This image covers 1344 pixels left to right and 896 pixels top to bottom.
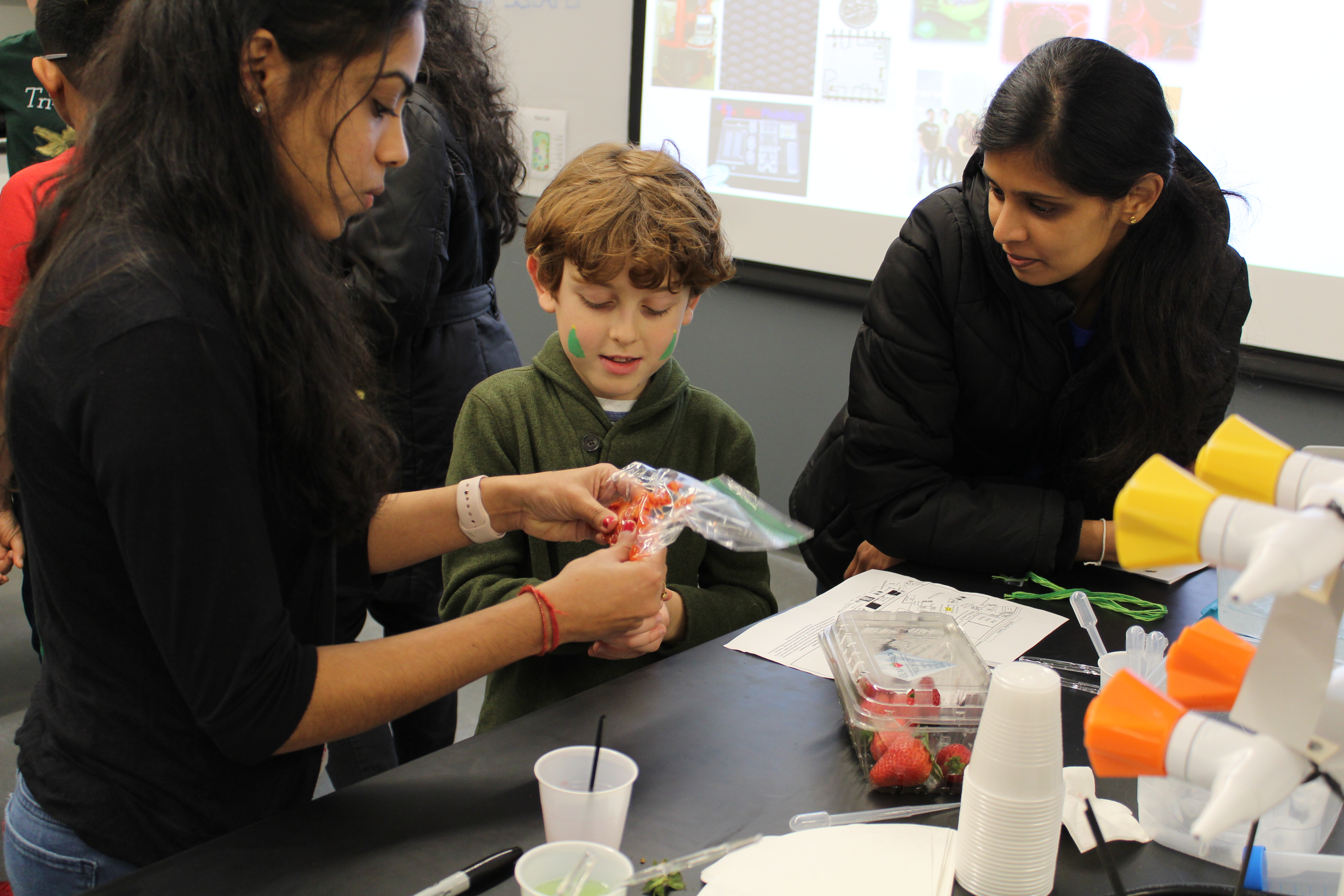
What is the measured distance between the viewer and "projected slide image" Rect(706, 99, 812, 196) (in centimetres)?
322

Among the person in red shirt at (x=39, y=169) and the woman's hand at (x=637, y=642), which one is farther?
the person in red shirt at (x=39, y=169)

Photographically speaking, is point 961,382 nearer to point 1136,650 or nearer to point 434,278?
point 1136,650

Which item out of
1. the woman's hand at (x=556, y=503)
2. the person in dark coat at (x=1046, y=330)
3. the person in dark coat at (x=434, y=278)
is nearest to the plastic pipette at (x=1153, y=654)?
the person in dark coat at (x=1046, y=330)

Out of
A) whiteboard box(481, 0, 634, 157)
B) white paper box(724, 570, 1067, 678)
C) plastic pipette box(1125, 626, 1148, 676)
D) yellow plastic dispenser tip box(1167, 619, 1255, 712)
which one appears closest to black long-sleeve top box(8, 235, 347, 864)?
white paper box(724, 570, 1067, 678)

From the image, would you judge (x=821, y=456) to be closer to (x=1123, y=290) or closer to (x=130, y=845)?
(x=1123, y=290)

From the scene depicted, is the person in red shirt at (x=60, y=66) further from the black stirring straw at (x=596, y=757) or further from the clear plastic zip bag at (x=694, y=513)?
the black stirring straw at (x=596, y=757)

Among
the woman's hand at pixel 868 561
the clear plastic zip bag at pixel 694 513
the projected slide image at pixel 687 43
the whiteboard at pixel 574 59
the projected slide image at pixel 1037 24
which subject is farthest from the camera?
the whiteboard at pixel 574 59

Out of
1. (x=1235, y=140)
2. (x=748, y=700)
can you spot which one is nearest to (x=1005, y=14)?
(x=1235, y=140)

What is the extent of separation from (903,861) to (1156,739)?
1.04 ft

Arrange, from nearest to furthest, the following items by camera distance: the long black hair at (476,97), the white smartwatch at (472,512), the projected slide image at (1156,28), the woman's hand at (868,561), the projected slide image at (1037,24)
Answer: the white smartwatch at (472,512) → the woman's hand at (868,561) → the long black hair at (476,97) → the projected slide image at (1156,28) → the projected slide image at (1037,24)

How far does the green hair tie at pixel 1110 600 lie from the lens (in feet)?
4.34

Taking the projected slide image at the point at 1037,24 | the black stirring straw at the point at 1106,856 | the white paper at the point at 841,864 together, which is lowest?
the white paper at the point at 841,864

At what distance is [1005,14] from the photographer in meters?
2.79

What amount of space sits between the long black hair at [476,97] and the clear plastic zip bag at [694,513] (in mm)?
925
